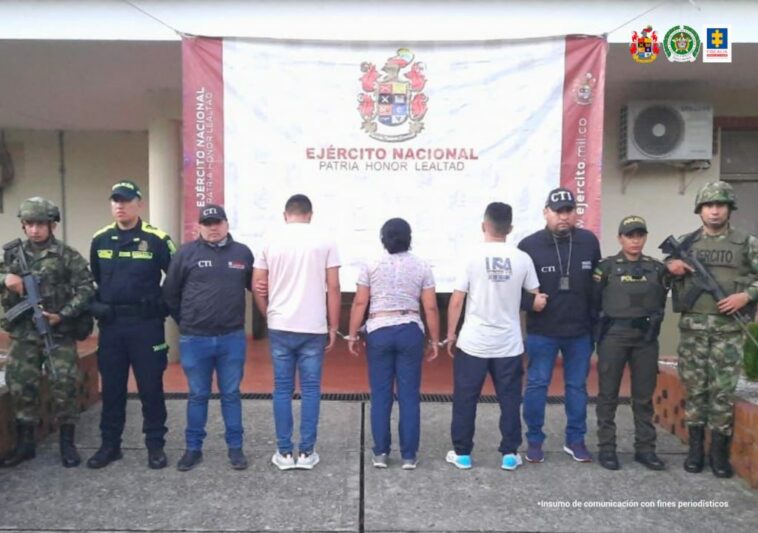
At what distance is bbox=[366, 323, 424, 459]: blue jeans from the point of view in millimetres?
3994

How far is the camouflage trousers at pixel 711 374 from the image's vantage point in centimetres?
397

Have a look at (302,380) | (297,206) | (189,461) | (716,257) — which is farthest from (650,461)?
(189,461)

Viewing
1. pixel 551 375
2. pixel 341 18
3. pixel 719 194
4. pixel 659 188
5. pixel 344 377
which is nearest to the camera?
pixel 719 194

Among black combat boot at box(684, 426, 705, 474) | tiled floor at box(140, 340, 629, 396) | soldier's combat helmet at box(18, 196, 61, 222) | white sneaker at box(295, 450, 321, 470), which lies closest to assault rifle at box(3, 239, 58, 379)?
soldier's combat helmet at box(18, 196, 61, 222)

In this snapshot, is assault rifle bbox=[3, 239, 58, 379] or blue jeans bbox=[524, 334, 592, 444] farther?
blue jeans bbox=[524, 334, 592, 444]

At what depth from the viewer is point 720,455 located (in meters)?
4.02

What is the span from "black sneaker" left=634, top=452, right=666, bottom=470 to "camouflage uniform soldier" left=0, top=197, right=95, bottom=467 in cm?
374

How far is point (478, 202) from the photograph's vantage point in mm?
5070

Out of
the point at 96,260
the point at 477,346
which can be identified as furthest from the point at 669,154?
the point at 96,260

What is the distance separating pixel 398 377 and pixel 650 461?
176 cm

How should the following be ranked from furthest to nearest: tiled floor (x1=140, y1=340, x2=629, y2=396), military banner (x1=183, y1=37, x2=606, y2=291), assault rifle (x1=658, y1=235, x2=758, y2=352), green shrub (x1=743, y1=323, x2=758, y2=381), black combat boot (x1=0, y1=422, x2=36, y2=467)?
tiled floor (x1=140, y1=340, x2=629, y2=396) → military banner (x1=183, y1=37, x2=606, y2=291) → green shrub (x1=743, y1=323, x2=758, y2=381) → black combat boot (x1=0, y1=422, x2=36, y2=467) → assault rifle (x1=658, y1=235, x2=758, y2=352)

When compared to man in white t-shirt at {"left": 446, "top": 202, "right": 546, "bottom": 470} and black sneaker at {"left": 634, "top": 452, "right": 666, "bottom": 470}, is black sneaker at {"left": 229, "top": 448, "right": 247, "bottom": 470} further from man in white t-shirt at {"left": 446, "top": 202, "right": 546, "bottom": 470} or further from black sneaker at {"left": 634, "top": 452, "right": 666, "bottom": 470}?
black sneaker at {"left": 634, "top": 452, "right": 666, "bottom": 470}

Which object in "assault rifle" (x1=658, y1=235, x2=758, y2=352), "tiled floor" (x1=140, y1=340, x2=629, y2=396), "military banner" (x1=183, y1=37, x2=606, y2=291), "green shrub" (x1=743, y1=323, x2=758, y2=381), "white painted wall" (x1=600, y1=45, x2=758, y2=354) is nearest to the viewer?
"assault rifle" (x1=658, y1=235, x2=758, y2=352)

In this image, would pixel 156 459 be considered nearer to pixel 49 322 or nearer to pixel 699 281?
pixel 49 322
